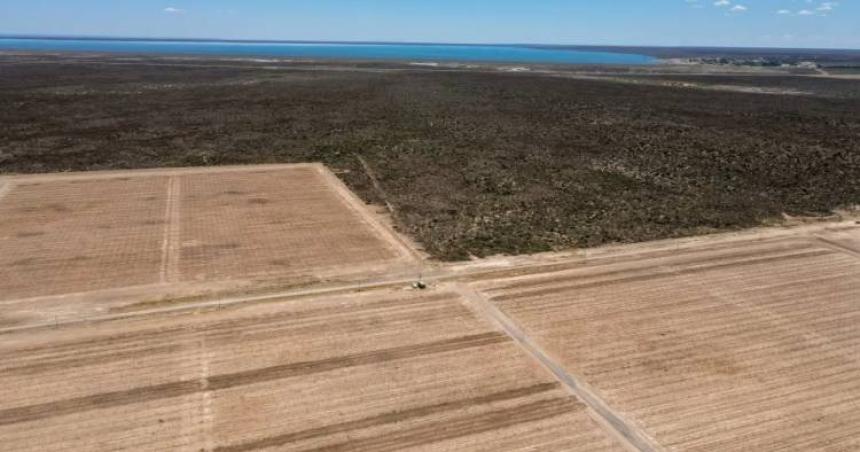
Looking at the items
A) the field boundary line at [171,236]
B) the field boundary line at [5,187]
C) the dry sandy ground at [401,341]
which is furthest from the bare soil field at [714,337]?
the field boundary line at [5,187]

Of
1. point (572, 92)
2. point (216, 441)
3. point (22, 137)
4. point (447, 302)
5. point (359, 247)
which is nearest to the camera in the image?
point (216, 441)

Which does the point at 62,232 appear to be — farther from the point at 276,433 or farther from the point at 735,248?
the point at 735,248

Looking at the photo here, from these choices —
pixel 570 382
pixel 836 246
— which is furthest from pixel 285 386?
pixel 836 246

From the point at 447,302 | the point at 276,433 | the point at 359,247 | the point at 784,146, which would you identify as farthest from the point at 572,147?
the point at 276,433

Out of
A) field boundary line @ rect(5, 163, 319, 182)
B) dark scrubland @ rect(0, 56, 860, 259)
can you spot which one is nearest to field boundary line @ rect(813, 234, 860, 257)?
dark scrubland @ rect(0, 56, 860, 259)

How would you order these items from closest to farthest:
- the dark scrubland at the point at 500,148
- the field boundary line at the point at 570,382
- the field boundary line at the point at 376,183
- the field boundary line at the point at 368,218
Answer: the field boundary line at the point at 570,382 < the field boundary line at the point at 368,218 < the dark scrubland at the point at 500,148 < the field boundary line at the point at 376,183

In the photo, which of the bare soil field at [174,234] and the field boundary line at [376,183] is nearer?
the bare soil field at [174,234]

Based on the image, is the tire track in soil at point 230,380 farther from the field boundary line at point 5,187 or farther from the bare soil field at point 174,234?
the field boundary line at point 5,187
